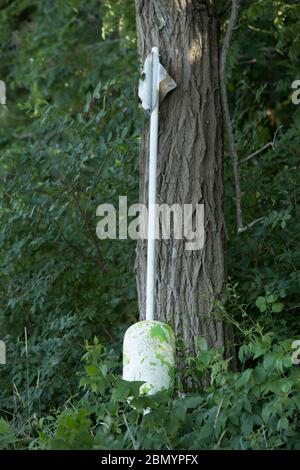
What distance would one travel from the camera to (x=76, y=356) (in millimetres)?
5723

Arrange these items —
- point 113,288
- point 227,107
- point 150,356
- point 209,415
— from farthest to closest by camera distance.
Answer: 1. point 113,288
2. point 227,107
3. point 150,356
4. point 209,415

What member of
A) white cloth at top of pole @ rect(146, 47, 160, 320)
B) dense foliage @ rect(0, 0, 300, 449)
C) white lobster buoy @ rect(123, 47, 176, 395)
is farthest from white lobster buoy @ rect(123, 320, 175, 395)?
white cloth at top of pole @ rect(146, 47, 160, 320)

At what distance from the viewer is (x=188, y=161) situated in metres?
5.01

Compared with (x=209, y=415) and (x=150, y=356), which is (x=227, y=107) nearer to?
(x=150, y=356)

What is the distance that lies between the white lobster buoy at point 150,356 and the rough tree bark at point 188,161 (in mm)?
392

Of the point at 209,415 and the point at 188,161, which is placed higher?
the point at 188,161

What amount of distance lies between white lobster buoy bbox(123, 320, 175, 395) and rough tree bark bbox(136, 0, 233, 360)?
15.4 inches

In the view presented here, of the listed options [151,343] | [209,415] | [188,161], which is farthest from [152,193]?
[209,415]

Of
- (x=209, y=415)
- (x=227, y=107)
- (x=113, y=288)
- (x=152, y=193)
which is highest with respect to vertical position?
(x=227, y=107)

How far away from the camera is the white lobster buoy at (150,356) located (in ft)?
14.5

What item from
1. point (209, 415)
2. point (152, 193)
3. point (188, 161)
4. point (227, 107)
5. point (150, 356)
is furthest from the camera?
point (227, 107)

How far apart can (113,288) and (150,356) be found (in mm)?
1849
